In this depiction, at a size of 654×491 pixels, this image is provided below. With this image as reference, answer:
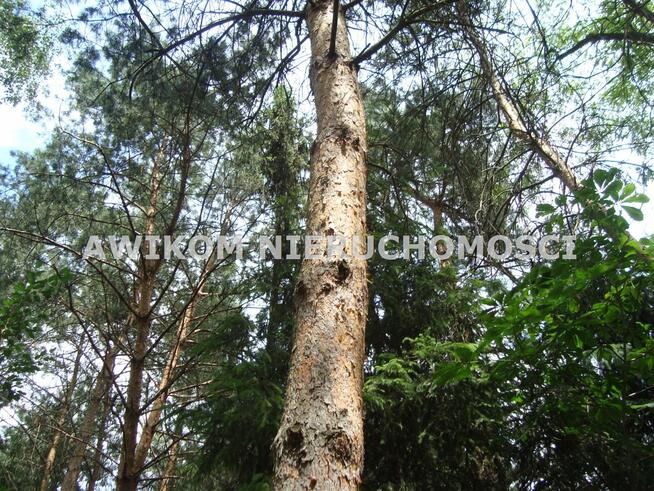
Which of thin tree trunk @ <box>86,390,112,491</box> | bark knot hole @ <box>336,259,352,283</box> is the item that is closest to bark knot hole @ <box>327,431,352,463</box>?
bark knot hole @ <box>336,259,352,283</box>

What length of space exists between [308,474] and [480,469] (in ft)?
9.41

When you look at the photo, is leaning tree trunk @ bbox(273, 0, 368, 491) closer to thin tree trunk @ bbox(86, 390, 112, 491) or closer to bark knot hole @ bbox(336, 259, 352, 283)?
bark knot hole @ bbox(336, 259, 352, 283)

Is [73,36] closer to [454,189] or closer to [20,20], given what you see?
[20,20]

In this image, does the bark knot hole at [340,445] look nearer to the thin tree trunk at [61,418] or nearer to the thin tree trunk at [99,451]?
the thin tree trunk at [99,451]

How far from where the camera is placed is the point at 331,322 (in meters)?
1.98

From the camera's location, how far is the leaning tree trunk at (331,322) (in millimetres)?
1599

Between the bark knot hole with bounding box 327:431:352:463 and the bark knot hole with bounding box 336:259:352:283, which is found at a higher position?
the bark knot hole with bounding box 336:259:352:283

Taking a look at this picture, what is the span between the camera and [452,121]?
196 inches

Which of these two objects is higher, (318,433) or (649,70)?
(649,70)

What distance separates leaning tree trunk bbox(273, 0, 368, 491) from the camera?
1.60 m

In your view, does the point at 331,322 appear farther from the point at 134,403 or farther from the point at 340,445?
the point at 134,403

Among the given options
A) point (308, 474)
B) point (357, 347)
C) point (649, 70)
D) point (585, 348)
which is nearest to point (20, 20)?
point (357, 347)

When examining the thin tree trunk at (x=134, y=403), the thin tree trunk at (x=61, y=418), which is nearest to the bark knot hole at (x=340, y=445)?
the thin tree trunk at (x=134, y=403)

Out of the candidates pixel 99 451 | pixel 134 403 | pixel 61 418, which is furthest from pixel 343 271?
pixel 61 418
